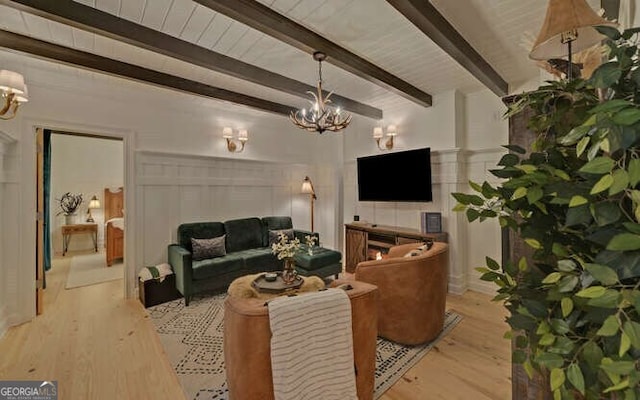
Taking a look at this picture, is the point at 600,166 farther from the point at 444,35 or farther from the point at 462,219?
the point at 462,219

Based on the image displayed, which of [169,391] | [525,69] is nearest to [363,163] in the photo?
[525,69]

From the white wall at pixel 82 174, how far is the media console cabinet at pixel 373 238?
554cm

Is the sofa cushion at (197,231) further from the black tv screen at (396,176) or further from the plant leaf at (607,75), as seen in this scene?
the plant leaf at (607,75)

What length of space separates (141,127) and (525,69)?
5087 mm

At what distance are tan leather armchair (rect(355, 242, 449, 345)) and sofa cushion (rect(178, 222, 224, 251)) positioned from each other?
2665 mm

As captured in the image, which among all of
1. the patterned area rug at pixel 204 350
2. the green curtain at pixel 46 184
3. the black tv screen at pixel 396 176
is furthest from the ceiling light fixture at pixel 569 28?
the green curtain at pixel 46 184

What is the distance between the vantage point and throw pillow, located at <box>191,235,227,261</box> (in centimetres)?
389

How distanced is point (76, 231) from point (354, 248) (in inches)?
253

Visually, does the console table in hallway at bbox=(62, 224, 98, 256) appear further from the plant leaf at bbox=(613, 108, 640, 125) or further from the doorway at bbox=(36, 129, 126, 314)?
the plant leaf at bbox=(613, 108, 640, 125)

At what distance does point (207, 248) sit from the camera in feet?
13.0

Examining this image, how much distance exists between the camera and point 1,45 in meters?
2.37

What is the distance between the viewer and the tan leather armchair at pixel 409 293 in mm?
2469

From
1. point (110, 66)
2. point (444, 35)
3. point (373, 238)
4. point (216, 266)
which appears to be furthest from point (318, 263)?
point (110, 66)

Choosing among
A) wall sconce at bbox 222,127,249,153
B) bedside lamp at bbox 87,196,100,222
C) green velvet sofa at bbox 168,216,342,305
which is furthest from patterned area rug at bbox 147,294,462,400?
bedside lamp at bbox 87,196,100,222
